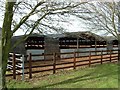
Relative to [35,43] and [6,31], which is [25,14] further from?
[35,43]

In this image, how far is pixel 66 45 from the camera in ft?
100

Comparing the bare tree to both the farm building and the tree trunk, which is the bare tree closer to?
the tree trunk

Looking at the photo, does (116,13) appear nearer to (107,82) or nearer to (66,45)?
(107,82)

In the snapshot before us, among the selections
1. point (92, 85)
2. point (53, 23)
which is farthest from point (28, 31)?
point (92, 85)

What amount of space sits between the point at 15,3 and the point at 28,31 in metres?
1.48

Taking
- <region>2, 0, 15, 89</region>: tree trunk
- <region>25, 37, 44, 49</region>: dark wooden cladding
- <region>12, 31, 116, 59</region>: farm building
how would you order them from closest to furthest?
<region>2, 0, 15, 89</region>: tree trunk < <region>12, 31, 116, 59</region>: farm building < <region>25, 37, 44, 49</region>: dark wooden cladding

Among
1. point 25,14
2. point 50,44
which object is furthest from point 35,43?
point 25,14

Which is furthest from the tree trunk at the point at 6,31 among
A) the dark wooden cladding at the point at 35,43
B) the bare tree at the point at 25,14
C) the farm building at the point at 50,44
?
the dark wooden cladding at the point at 35,43

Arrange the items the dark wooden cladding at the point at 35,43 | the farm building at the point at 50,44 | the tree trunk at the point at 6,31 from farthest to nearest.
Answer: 1. the dark wooden cladding at the point at 35,43
2. the farm building at the point at 50,44
3. the tree trunk at the point at 6,31

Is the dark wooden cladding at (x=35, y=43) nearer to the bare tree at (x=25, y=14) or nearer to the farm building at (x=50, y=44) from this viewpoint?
the farm building at (x=50, y=44)

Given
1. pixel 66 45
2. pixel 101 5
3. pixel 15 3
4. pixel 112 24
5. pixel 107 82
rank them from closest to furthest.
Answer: pixel 15 3
pixel 107 82
pixel 101 5
pixel 112 24
pixel 66 45

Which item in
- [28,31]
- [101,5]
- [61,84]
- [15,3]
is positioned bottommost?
[61,84]

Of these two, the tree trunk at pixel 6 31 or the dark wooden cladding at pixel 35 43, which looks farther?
the dark wooden cladding at pixel 35 43

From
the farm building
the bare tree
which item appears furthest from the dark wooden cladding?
the bare tree
